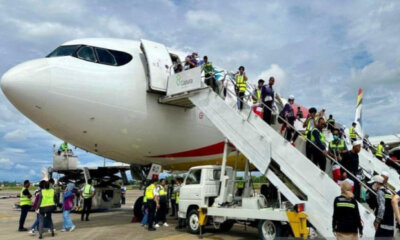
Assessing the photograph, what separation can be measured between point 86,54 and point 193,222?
6.06 m

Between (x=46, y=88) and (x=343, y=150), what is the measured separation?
8.15m

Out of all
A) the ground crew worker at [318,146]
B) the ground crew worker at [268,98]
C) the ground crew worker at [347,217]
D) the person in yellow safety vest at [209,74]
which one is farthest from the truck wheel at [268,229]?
the person in yellow safety vest at [209,74]

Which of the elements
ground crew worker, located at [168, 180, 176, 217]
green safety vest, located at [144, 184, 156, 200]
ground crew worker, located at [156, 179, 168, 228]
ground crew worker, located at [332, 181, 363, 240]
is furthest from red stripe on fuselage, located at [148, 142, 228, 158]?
ground crew worker, located at [332, 181, 363, 240]

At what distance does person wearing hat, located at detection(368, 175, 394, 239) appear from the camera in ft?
20.4

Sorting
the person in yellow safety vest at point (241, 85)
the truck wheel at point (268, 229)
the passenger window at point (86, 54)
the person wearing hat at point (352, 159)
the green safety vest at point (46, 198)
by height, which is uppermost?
the passenger window at point (86, 54)

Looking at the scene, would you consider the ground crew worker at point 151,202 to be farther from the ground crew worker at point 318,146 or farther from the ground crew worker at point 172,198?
the ground crew worker at point 318,146

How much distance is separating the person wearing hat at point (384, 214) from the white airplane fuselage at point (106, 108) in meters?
6.67

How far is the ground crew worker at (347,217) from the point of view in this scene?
547cm

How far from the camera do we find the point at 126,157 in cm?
→ 1219

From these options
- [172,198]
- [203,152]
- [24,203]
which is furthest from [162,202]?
[24,203]

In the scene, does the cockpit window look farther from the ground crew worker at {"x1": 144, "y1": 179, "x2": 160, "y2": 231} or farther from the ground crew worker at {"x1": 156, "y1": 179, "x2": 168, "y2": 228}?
the ground crew worker at {"x1": 156, "y1": 179, "x2": 168, "y2": 228}

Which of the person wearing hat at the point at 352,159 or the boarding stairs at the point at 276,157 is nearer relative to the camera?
the boarding stairs at the point at 276,157

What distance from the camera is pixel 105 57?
10.9 meters

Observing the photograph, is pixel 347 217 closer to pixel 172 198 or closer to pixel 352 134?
pixel 352 134
